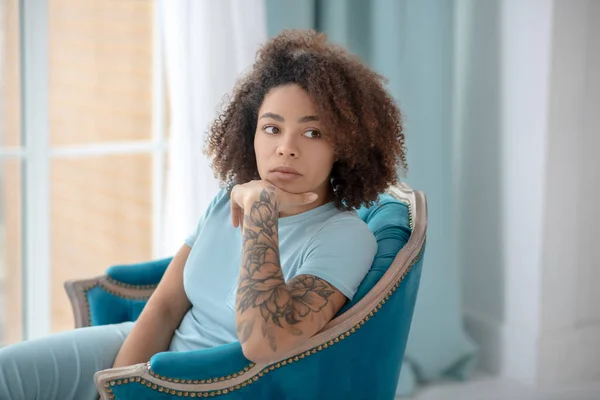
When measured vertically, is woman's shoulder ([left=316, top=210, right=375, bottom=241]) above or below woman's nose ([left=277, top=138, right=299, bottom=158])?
below

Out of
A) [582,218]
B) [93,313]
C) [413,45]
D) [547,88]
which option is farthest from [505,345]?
[93,313]

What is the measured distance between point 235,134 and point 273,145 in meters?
0.18

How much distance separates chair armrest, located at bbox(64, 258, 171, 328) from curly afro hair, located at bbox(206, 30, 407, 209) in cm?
39

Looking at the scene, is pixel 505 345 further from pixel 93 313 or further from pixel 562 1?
pixel 93 313

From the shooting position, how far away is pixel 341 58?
57.9 inches

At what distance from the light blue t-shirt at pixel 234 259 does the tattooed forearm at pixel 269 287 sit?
4cm

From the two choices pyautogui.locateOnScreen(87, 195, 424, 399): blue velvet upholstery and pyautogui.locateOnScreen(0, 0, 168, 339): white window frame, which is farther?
pyautogui.locateOnScreen(0, 0, 168, 339): white window frame

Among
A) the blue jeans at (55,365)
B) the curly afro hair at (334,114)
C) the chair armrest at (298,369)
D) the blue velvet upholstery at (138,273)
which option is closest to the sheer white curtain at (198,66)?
the blue velvet upholstery at (138,273)

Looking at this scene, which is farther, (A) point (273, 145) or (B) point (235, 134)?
(B) point (235, 134)

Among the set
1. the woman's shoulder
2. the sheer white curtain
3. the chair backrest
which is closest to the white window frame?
the sheer white curtain

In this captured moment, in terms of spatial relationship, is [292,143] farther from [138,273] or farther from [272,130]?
[138,273]

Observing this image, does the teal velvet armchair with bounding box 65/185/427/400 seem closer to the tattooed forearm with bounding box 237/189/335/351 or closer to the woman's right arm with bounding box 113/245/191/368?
the tattooed forearm with bounding box 237/189/335/351

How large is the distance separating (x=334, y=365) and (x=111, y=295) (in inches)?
28.7

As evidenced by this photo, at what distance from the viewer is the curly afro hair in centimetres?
142
